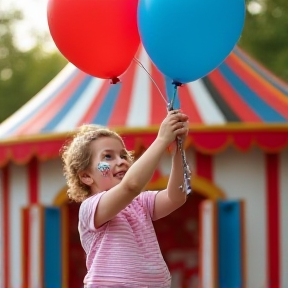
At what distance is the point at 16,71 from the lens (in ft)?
70.7

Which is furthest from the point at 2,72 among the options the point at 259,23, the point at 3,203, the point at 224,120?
the point at 224,120

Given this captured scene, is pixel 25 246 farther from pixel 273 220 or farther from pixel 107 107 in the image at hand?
pixel 273 220

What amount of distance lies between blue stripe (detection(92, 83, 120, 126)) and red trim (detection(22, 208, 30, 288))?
100cm

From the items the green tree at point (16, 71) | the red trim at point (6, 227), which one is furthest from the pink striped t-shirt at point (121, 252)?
the green tree at point (16, 71)

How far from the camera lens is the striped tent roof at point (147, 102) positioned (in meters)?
7.31

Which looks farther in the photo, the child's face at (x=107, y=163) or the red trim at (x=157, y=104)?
the red trim at (x=157, y=104)

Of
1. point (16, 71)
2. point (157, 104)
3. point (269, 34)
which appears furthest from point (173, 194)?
point (16, 71)

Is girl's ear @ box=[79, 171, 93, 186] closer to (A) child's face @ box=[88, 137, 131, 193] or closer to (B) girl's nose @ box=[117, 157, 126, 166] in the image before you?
(A) child's face @ box=[88, 137, 131, 193]

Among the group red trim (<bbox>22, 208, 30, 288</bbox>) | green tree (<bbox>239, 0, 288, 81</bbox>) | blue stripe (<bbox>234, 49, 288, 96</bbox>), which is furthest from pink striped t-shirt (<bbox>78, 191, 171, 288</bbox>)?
green tree (<bbox>239, 0, 288, 81</bbox>)

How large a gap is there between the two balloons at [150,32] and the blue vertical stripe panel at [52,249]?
409cm

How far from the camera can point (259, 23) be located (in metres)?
14.2

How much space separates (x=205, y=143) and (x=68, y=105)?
1461 mm

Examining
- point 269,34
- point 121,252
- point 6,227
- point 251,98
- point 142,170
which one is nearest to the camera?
point 142,170

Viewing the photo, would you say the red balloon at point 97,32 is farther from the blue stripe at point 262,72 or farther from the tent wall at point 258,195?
the blue stripe at point 262,72
